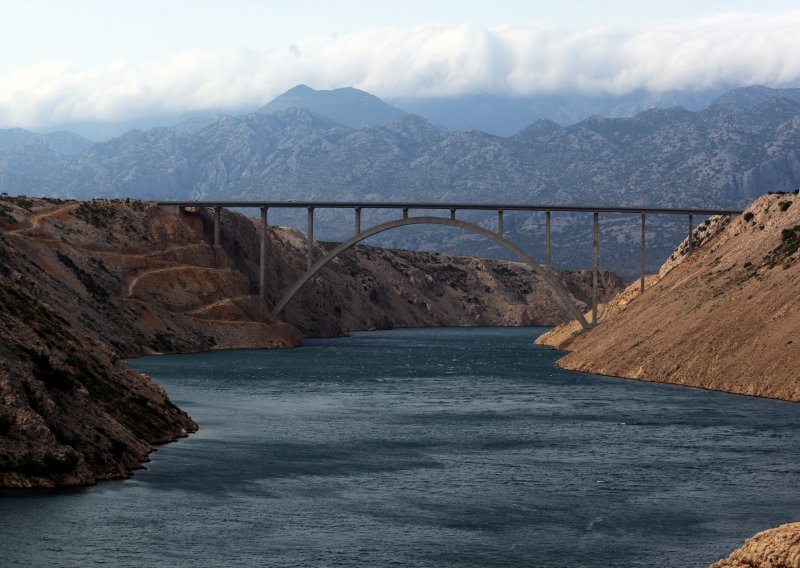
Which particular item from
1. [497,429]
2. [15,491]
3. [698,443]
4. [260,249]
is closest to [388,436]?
[497,429]

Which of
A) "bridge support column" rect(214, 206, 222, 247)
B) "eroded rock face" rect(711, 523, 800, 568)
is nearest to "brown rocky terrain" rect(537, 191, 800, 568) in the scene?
"bridge support column" rect(214, 206, 222, 247)

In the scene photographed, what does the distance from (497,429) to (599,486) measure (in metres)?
20.7

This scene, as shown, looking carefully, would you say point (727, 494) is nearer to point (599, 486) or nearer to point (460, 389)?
point (599, 486)

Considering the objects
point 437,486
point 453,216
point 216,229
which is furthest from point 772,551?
point 216,229

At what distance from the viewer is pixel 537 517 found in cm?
5159

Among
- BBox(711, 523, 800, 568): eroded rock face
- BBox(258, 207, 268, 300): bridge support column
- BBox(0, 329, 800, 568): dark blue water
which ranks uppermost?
BBox(258, 207, 268, 300): bridge support column

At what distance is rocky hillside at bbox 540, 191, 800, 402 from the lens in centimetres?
9806

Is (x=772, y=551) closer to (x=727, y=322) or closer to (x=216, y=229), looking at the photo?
(x=727, y=322)

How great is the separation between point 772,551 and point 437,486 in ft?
→ 82.6

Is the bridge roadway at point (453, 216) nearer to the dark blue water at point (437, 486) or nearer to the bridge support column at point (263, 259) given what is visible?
the bridge support column at point (263, 259)

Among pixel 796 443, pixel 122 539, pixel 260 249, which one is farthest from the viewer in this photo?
pixel 260 249

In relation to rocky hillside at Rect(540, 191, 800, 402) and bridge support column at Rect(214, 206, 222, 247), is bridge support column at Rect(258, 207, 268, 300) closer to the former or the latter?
bridge support column at Rect(214, 206, 222, 247)

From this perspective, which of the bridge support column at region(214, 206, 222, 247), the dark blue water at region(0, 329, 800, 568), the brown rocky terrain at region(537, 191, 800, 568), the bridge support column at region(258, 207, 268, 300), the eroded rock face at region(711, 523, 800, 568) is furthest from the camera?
the bridge support column at region(258, 207, 268, 300)

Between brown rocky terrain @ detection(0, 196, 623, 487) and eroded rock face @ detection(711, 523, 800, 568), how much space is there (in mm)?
29337
